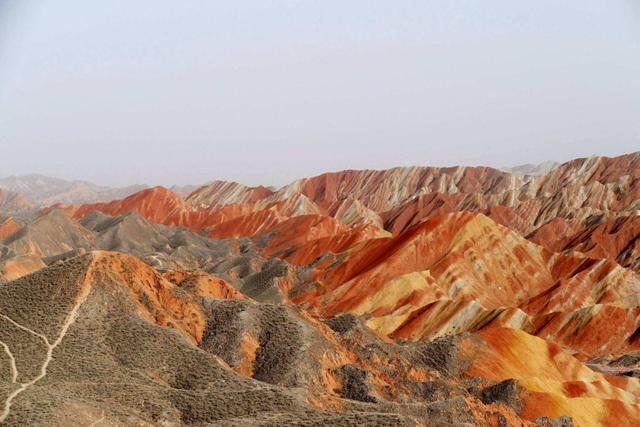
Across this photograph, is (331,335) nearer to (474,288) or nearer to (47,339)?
(47,339)

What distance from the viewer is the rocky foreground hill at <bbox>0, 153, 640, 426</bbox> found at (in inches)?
1447

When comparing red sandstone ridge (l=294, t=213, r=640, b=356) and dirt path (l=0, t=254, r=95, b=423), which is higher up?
dirt path (l=0, t=254, r=95, b=423)

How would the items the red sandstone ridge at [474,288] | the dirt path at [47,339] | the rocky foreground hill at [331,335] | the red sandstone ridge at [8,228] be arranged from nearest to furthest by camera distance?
1. the dirt path at [47,339]
2. the rocky foreground hill at [331,335]
3. the red sandstone ridge at [474,288]
4. the red sandstone ridge at [8,228]

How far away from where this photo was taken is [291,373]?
46.8 metres

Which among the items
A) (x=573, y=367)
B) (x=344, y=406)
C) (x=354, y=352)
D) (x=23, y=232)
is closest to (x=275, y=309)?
(x=354, y=352)

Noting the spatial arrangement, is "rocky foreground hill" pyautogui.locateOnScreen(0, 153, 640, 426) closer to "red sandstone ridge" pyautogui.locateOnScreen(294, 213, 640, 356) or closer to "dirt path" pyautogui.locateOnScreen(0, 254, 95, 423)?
"dirt path" pyautogui.locateOnScreen(0, 254, 95, 423)

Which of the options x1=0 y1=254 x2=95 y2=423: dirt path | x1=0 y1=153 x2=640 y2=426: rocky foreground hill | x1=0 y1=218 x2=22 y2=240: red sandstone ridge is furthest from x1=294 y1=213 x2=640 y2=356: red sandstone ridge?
x1=0 y1=218 x2=22 y2=240: red sandstone ridge

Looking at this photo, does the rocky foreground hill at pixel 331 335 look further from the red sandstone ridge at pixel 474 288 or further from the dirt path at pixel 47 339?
the red sandstone ridge at pixel 474 288

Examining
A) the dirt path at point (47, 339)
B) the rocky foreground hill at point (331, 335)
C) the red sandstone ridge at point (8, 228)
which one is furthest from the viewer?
the red sandstone ridge at point (8, 228)

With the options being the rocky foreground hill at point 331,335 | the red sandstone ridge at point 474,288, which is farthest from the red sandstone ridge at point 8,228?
the red sandstone ridge at point 474,288

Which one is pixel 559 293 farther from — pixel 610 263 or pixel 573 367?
pixel 573 367

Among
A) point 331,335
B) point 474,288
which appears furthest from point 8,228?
point 331,335

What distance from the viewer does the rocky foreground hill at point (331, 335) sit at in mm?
36750

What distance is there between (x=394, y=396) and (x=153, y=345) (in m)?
16.4
